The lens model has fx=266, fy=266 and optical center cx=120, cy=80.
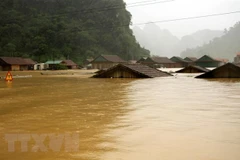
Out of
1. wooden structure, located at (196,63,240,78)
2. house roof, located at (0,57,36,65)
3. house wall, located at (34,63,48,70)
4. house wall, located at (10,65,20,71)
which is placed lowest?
wooden structure, located at (196,63,240,78)

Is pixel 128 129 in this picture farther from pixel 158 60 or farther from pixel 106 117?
pixel 158 60

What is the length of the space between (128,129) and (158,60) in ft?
212

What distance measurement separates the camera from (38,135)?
15.7 ft

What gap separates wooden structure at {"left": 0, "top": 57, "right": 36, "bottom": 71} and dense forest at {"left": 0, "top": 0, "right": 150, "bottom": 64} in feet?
36.4

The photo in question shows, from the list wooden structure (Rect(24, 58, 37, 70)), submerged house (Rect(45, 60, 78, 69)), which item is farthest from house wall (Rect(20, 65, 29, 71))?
submerged house (Rect(45, 60, 78, 69))

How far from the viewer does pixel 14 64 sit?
187 feet

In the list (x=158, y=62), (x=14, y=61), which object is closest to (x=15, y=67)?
(x=14, y=61)

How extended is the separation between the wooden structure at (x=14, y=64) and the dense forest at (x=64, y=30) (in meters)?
11.1

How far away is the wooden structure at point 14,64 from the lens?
182 feet

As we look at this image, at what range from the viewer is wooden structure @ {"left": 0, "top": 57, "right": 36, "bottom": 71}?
5559 centimetres

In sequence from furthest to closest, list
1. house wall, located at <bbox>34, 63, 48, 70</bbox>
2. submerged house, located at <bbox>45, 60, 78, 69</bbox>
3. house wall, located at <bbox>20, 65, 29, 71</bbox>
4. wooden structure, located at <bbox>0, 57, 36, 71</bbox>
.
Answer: house wall, located at <bbox>34, 63, 48, 70</bbox> < submerged house, located at <bbox>45, 60, 78, 69</bbox> < house wall, located at <bbox>20, 65, 29, 71</bbox> < wooden structure, located at <bbox>0, 57, 36, 71</bbox>

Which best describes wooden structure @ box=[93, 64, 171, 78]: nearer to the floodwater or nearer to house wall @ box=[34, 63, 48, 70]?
the floodwater

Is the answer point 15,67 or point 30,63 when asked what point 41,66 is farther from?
point 15,67

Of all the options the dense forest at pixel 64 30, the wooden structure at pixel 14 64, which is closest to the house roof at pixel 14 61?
the wooden structure at pixel 14 64
